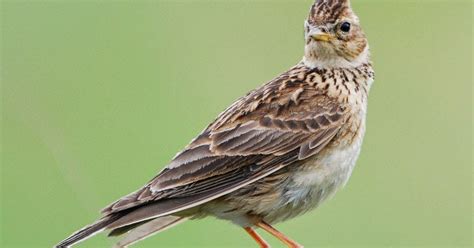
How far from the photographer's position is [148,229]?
7664 mm

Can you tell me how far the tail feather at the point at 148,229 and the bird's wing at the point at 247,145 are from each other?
31cm

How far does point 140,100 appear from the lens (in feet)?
41.1

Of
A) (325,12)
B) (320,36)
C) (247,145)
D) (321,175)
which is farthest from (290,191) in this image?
(325,12)

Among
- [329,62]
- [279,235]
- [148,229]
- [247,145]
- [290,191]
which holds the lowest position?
[279,235]

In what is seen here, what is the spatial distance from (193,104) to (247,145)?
456 cm

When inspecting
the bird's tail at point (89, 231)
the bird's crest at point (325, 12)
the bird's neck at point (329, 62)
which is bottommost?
the bird's tail at point (89, 231)

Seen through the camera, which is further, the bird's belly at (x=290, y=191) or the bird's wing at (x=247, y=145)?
the bird's belly at (x=290, y=191)

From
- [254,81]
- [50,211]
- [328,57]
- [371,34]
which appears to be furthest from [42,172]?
[371,34]

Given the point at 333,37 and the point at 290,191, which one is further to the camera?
the point at 333,37

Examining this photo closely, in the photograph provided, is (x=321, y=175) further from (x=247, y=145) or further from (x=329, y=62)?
(x=329, y=62)

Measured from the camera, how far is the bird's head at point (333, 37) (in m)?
8.24

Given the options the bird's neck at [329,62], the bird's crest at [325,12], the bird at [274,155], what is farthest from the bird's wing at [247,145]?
the bird's crest at [325,12]

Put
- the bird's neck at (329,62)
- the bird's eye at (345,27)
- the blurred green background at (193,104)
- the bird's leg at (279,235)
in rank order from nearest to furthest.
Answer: the bird's leg at (279,235), the bird's eye at (345,27), the bird's neck at (329,62), the blurred green background at (193,104)

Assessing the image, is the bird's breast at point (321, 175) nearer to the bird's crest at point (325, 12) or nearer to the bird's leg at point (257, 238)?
the bird's leg at point (257, 238)
